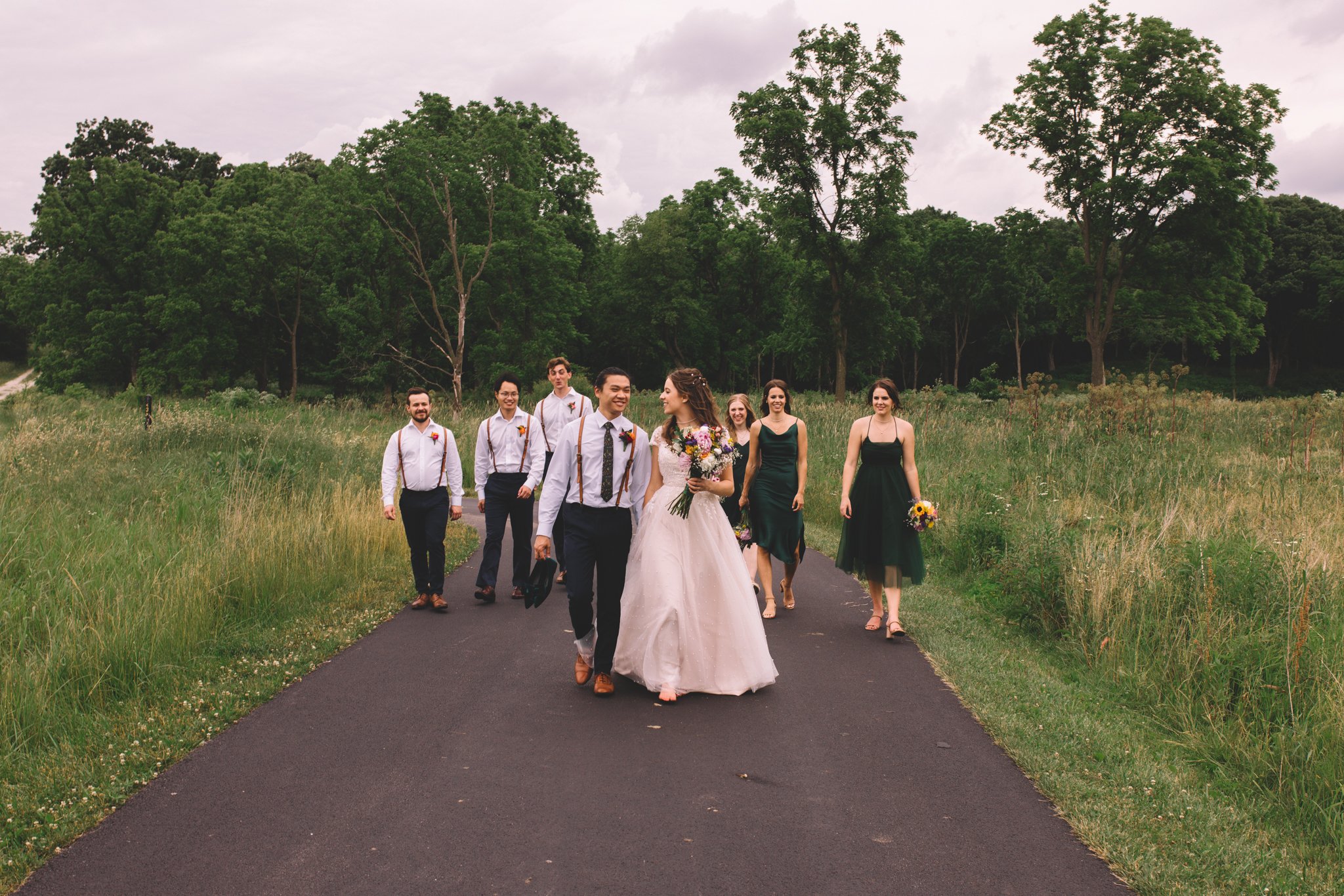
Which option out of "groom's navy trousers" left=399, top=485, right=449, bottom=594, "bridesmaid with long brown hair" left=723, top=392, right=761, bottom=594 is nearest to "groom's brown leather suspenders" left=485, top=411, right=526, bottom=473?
"groom's navy trousers" left=399, top=485, right=449, bottom=594

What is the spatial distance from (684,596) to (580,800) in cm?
214

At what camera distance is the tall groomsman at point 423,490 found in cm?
934

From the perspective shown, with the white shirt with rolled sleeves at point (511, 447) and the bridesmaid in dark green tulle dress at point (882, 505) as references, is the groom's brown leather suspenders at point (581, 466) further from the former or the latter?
the white shirt with rolled sleeves at point (511, 447)

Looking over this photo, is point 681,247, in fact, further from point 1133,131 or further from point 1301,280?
point 1301,280

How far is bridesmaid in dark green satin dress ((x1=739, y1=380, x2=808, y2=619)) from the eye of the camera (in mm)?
9453

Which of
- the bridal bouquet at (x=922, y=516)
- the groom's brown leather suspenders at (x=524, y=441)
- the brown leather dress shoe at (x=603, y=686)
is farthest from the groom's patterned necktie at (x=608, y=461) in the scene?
the groom's brown leather suspenders at (x=524, y=441)

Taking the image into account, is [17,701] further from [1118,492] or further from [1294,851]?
[1118,492]

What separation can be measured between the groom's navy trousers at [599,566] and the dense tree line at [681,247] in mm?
31726

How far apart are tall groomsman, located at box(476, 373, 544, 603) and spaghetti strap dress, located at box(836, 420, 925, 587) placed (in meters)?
3.41

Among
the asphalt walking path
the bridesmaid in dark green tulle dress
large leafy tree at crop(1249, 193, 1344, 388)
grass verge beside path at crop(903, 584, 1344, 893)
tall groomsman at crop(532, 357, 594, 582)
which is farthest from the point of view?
large leafy tree at crop(1249, 193, 1344, 388)

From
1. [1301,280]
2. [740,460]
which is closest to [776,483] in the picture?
[740,460]

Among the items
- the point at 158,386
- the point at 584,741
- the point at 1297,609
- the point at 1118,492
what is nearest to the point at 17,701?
the point at 584,741

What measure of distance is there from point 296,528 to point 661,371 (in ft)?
183

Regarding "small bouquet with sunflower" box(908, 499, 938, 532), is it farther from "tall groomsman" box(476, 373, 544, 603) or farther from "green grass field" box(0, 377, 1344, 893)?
"tall groomsman" box(476, 373, 544, 603)
